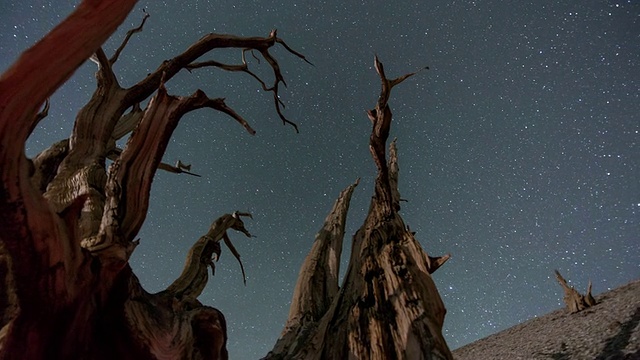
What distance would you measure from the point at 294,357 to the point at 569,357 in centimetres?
777

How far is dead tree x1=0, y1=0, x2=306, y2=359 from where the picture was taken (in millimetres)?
1334

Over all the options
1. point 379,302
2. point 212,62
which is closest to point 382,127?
point 379,302

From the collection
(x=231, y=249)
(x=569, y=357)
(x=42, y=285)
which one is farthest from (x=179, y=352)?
(x=569, y=357)

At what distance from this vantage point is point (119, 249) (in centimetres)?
171

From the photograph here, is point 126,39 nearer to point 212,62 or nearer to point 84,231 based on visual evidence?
point 212,62

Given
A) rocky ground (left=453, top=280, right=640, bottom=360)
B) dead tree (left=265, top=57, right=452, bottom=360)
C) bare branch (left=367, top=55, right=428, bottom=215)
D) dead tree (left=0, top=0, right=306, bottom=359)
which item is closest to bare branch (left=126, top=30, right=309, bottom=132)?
dead tree (left=0, top=0, right=306, bottom=359)

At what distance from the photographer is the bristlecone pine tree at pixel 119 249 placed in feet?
4.56

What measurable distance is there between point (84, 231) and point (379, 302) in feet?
7.04

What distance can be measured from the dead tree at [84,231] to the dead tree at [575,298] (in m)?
15.0

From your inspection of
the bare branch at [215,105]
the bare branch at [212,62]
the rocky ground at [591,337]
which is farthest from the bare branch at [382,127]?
the rocky ground at [591,337]

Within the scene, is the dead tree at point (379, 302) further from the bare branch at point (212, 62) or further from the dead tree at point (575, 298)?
the dead tree at point (575, 298)

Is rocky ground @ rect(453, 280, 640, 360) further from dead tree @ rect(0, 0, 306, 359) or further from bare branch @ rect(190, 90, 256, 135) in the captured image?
dead tree @ rect(0, 0, 306, 359)

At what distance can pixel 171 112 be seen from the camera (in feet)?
7.04

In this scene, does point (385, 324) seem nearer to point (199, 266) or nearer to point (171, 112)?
point (199, 266)
